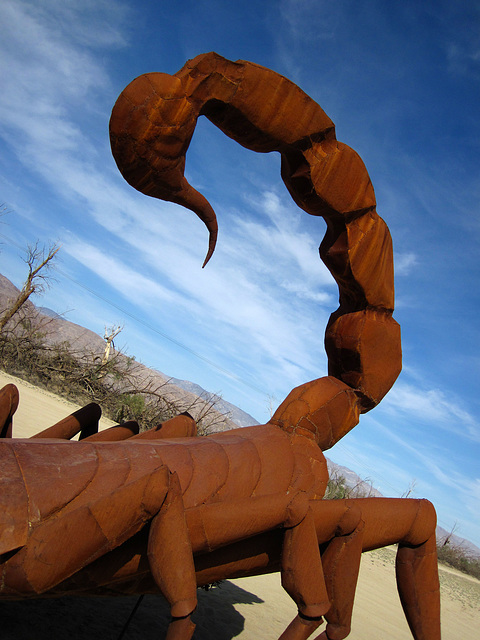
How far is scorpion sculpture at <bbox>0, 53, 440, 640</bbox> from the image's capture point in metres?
1.75

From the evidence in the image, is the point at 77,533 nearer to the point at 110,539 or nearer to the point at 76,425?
the point at 110,539

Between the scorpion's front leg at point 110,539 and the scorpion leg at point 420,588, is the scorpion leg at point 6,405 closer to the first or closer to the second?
the scorpion's front leg at point 110,539

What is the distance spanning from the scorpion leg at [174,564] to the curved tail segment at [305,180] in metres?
1.06

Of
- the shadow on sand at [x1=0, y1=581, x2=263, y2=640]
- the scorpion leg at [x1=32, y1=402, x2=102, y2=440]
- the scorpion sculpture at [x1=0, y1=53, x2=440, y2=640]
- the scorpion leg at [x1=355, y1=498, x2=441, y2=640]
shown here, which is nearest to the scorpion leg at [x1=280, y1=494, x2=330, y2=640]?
the scorpion sculpture at [x1=0, y1=53, x2=440, y2=640]

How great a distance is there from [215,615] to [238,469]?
3.11 meters

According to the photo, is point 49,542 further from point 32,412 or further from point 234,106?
point 32,412

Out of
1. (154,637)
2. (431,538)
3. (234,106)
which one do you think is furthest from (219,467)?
(154,637)

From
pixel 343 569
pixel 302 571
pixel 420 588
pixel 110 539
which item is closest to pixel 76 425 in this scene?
pixel 110 539

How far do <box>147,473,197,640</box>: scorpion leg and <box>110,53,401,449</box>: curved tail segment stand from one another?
106cm

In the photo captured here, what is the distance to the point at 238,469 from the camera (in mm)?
2338

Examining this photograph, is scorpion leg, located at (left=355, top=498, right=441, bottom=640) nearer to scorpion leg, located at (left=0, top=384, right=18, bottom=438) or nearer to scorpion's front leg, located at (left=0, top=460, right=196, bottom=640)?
scorpion's front leg, located at (left=0, top=460, right=196, bottom=640)

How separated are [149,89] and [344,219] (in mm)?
1376

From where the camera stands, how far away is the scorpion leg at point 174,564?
70.4 inches

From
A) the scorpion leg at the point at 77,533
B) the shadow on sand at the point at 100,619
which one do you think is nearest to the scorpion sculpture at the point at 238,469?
the scorpion leg at the point at 77,533
